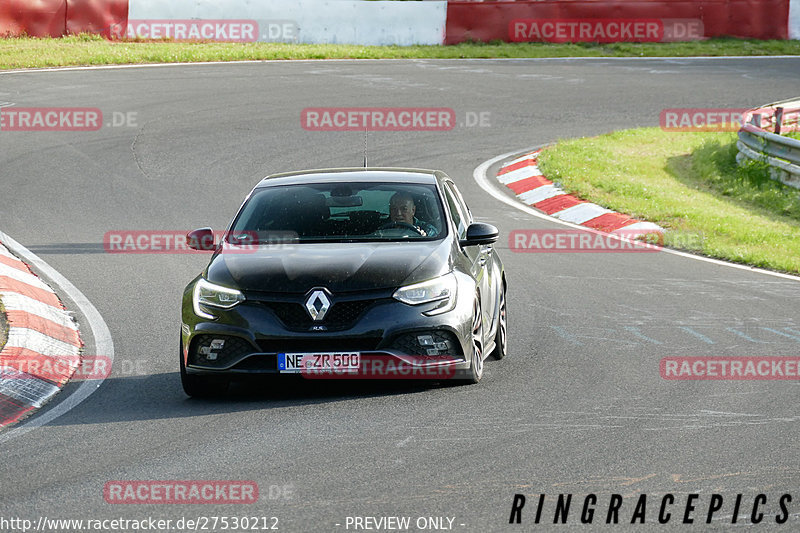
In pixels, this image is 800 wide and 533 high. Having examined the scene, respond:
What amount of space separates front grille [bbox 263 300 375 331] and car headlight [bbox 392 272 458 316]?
227mm

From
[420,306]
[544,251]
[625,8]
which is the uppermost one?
[625,8]

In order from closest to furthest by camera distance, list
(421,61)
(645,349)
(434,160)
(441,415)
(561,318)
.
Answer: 1. (441,415)
2. (645,349)
3. (561,318)
4. (434,160)
5. (421,61)

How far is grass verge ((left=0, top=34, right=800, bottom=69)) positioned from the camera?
2700cm

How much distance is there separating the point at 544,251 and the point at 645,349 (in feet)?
16.3

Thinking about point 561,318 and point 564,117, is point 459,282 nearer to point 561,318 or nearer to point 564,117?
point 561,318

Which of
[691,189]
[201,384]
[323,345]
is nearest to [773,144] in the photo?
[691,189]

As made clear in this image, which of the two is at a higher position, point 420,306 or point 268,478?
point 420,306

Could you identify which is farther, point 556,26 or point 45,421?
point 556,26

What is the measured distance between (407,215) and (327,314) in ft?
4.89

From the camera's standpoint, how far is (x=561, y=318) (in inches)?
414

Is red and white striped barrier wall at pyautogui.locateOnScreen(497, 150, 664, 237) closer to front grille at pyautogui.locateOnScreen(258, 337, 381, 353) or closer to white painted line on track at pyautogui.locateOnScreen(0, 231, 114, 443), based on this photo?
white painted line on track at pyautogui.locateOnScreen(0, 231, 114, 443)

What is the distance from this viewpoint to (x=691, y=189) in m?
19.0

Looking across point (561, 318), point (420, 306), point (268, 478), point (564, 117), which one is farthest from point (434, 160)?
point (268, 478)

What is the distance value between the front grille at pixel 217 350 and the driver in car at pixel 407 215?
1.65 meters
